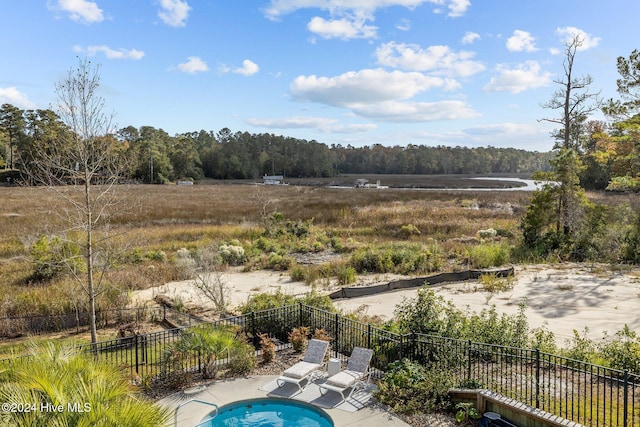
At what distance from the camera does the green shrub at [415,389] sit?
8531mm

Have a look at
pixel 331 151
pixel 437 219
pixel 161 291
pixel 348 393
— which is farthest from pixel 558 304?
pixel 331 151

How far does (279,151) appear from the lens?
14200 cm

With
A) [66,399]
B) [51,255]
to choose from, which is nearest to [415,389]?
[66,399]

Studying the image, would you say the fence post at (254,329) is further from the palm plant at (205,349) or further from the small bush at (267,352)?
the palm plant at (205,349)

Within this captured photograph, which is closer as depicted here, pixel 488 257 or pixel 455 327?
pixel 455 327

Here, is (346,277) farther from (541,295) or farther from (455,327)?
(455,327)

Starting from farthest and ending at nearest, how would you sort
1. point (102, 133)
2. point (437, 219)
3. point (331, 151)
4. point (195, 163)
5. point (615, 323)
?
point (331, 151) → point (195, 163) → point (437, 219) → point (615, 323) → point (102, 133)

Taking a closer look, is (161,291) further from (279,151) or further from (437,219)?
(279,151)

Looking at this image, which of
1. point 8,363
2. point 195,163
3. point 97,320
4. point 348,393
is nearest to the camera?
point 8,363

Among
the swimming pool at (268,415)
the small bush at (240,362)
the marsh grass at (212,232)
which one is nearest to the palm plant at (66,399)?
the swimming pool at (268,415)

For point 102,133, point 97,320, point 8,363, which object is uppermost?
point 102,133

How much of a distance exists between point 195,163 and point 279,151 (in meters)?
31.5

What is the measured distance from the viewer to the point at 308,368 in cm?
972

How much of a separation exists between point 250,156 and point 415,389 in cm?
12653
